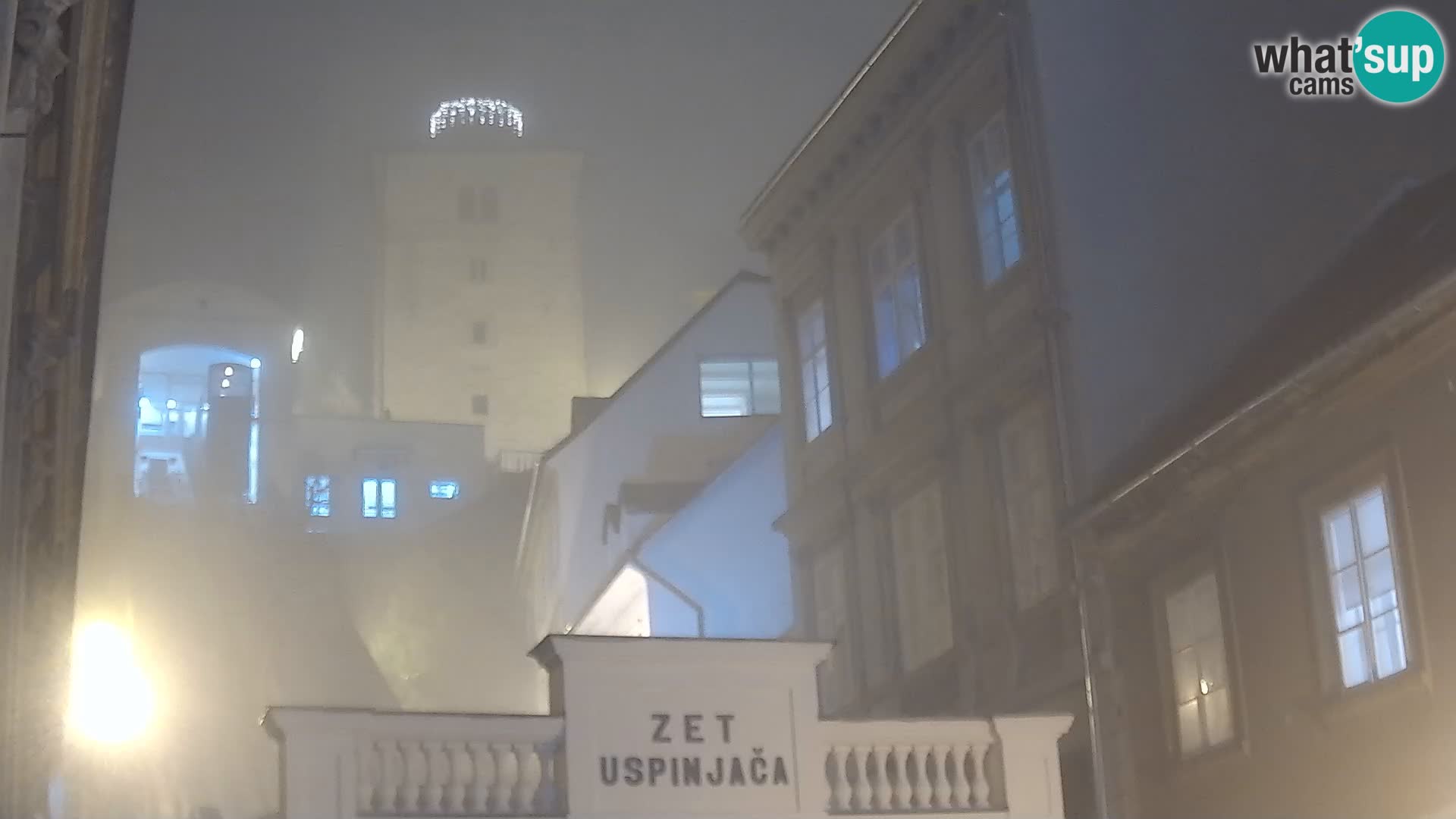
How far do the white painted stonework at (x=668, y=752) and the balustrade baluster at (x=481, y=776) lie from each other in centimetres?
1

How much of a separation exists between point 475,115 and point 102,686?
198ft

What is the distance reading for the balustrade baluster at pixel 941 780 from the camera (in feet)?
44.3

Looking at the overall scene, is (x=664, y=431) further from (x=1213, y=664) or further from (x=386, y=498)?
(x=386, y=498)

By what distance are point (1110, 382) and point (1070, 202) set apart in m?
2.10

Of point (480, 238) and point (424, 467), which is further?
point (480, 238)

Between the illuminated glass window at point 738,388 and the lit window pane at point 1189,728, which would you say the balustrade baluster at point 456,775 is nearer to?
the lit window pane at point 1189,728

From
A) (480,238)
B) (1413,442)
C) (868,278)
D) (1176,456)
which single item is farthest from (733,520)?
(480,238)

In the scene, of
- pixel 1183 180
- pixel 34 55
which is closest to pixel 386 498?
pixel 1183 180

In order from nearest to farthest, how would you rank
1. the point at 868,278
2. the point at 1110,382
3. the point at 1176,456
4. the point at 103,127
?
the point at 103,127 → the point at 1176,456 → the point at 1110,382 → the point at 868,278

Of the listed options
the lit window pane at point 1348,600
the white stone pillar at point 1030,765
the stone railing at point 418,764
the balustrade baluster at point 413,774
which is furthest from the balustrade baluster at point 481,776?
the lit window pane at point 1348,600

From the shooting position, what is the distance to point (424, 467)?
65.4 meters

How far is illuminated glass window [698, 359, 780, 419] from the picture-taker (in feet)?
115

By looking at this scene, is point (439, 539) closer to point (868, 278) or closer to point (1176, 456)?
point (868, 278)

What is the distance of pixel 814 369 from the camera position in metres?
24.8
